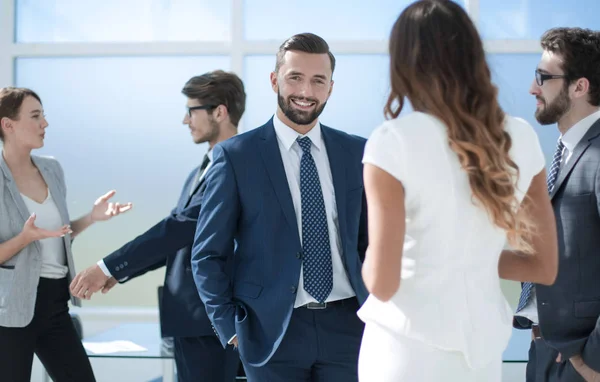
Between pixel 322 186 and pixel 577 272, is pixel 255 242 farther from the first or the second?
pixel 577 272

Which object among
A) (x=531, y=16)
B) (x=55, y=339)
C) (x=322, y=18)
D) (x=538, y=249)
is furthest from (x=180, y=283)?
(x=531, y=16)

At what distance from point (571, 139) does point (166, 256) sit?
5.55 ft

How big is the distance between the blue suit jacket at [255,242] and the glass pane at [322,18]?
9.65 feet

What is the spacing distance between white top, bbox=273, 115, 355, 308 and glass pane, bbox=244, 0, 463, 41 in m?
2.85

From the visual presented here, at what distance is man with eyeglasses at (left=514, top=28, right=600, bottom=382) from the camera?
7.68ft

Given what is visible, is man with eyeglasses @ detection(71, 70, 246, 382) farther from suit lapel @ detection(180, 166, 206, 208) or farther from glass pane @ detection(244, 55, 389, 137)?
glass pane @ detection(244, 55, 389, 137)

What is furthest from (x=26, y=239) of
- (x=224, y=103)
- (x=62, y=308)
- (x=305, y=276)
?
(x=305, y=276)

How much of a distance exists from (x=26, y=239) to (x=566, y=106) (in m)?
2.24

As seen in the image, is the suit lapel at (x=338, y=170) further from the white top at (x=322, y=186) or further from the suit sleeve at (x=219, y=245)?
the suit sleeve at (x=219, y=245)

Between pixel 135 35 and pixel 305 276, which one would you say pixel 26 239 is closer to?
pixel 305 276

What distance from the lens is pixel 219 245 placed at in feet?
7.82

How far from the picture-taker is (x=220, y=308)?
2.34 meters

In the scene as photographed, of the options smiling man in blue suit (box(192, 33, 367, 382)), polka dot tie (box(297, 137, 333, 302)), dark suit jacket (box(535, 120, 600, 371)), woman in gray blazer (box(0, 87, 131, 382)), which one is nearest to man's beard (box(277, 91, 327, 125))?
smiling man in blue suit (box(192, 33, 367, 382))

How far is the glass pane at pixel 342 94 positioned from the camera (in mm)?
5328
